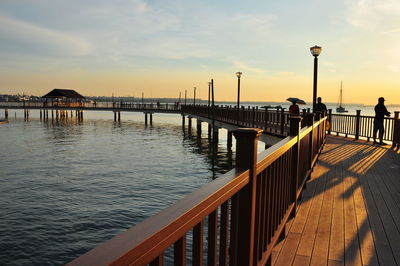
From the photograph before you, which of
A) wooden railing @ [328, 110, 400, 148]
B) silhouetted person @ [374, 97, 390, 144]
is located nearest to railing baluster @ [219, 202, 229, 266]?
silhouetted person @ [374, 97, 390, 144]

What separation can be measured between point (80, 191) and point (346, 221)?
576 inches

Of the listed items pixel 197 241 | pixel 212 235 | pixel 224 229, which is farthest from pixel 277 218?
pixel 197 241

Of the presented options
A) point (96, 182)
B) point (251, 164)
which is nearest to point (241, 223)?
point (251, 164)

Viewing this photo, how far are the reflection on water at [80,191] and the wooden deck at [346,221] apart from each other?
7523mm

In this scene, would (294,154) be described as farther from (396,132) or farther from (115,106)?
(115,106)

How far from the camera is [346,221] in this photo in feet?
18.1

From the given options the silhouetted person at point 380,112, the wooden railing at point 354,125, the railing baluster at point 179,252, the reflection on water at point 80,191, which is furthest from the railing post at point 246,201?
the wooden railing at point 354,125

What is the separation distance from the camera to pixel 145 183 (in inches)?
745

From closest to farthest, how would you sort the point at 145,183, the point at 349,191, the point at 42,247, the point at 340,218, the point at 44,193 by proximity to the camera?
the point at 340,218, the point at 349,191, the point at 42,247, the point at 44,193, the point at 145,183

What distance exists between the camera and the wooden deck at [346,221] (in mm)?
4191

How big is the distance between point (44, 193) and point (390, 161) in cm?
1549

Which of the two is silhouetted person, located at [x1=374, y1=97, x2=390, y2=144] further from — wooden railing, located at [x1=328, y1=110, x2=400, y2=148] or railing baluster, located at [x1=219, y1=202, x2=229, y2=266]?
railing baluster, located at [x1=219, y1=202, x2=229, y2=266]

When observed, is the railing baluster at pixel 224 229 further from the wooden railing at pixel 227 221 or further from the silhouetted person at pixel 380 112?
the silhouetted person at pixel 380 112

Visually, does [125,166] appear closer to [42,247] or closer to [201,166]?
[201,166]
